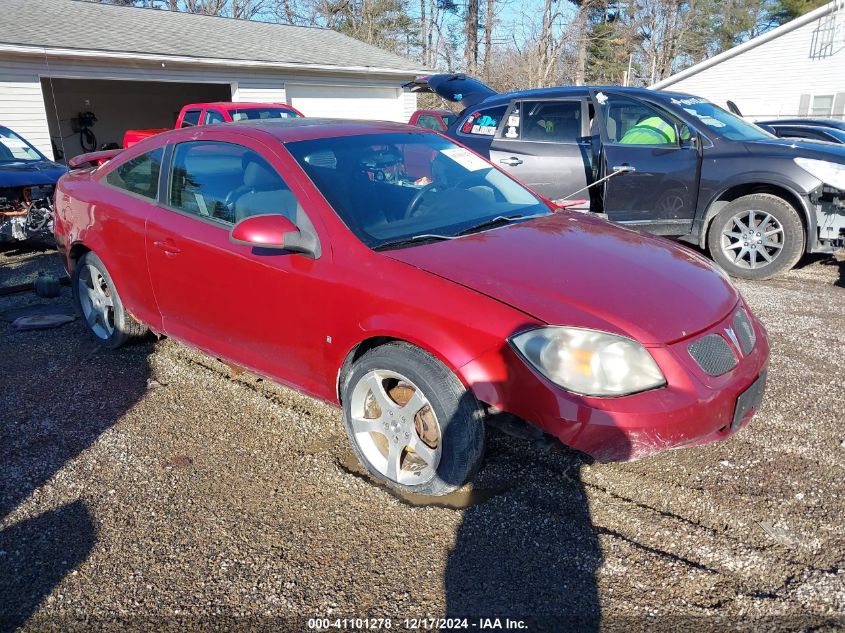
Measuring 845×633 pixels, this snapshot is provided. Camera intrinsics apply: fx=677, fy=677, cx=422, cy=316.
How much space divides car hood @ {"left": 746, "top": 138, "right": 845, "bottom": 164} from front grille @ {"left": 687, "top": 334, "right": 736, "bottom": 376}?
4.45m

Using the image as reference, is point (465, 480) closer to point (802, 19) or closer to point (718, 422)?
point (718, 422)

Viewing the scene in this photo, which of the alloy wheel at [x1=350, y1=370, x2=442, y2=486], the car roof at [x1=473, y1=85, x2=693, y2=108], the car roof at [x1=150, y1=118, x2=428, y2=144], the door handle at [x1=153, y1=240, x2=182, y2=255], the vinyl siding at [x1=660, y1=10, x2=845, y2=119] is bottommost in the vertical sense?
the alloy wheel at [x1=350, y1=370, x2=442, y2=486]

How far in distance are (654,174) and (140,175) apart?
4.76 m

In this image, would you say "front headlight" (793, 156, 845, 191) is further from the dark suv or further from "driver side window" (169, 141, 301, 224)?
"driver side window" (169, 141, 301, 224)

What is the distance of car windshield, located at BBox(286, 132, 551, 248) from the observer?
3.27 meters

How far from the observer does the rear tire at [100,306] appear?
4547mm

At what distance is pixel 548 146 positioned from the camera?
23.5ft

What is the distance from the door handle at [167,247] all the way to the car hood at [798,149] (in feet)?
17.8

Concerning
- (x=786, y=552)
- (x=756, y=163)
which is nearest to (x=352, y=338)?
(x=786, y=552)

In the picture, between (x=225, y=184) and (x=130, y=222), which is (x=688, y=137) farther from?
(x=130, y=222)

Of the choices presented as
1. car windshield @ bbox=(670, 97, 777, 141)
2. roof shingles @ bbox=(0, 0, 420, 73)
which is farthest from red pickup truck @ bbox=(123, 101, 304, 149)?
car windshield @ bbox=(670, 97, 777, 141)

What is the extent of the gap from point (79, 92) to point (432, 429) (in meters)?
23.8

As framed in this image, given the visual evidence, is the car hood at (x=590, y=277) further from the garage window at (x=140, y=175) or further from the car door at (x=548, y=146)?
the car door at (x=548, y=146)

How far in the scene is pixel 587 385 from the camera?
2.56 meters
